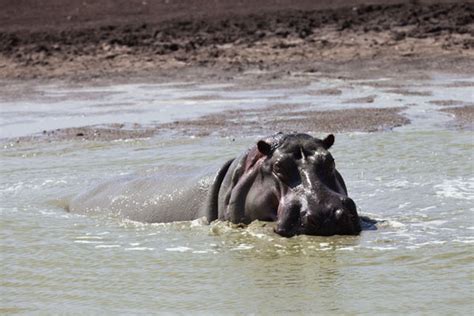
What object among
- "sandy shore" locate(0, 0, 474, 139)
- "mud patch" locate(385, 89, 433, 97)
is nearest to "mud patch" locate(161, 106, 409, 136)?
"mud patch" locate(385, 89, 433, 97)

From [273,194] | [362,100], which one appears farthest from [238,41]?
[273,194]

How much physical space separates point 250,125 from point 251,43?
9.77 m

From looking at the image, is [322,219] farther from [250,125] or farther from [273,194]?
[250,125]

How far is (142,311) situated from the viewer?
17.9ft

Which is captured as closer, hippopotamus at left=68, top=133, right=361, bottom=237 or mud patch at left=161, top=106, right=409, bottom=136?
hippopotamus at left=68, top=133, right=361, bottom=237

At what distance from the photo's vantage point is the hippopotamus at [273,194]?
21.6ft

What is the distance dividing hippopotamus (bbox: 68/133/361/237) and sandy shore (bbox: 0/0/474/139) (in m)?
10.5

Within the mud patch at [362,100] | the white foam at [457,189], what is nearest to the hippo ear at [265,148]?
the white foam at [457,189]

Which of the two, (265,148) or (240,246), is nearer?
(240,246)

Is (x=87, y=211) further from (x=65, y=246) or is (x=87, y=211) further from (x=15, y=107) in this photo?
(x=15, y=107)

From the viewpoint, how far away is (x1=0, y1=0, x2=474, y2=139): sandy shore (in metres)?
19.9

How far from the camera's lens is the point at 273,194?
22.8 ft

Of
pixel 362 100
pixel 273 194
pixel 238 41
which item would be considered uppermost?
pixel 238 41

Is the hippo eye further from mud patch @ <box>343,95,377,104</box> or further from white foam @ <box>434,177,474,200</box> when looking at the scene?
mud patch @ <box>343,95,377,104</box>
